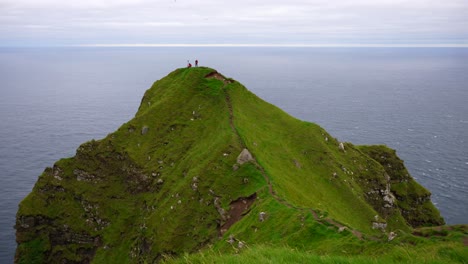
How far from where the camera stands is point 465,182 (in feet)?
373

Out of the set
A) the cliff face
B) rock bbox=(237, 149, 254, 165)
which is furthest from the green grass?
rock bbox=(237, 149, 254, 165)

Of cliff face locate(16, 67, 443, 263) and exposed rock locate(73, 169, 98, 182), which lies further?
exposed rock locate(73, 169, 98, 182)

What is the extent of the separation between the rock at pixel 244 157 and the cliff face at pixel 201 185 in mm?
171

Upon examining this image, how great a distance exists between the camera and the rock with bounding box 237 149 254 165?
6269cm

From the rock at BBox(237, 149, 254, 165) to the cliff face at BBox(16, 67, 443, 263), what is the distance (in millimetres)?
171

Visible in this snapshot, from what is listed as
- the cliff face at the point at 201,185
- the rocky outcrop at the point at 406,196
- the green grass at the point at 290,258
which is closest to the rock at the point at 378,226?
the cliff face at the point at 201,185

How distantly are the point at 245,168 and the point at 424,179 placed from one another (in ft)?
265

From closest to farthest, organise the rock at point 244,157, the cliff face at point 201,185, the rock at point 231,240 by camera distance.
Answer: the rock at point 231,240
the cliff face at point 201,185
the rock at point 244,157

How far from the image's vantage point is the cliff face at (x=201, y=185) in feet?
190

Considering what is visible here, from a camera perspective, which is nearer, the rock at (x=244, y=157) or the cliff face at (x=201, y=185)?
the cliff face at (x=201, y=185)

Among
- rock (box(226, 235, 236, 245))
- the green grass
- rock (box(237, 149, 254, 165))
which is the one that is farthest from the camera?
rock (box(237, 149, 254, 165))

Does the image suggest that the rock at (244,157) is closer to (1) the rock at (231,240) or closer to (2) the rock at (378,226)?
(1) the rock at (231,240)

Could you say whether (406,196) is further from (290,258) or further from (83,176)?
(290,258)

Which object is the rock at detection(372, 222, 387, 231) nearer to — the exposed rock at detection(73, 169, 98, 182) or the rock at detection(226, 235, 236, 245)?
the rock at detection(226, 235, 236, 245)
